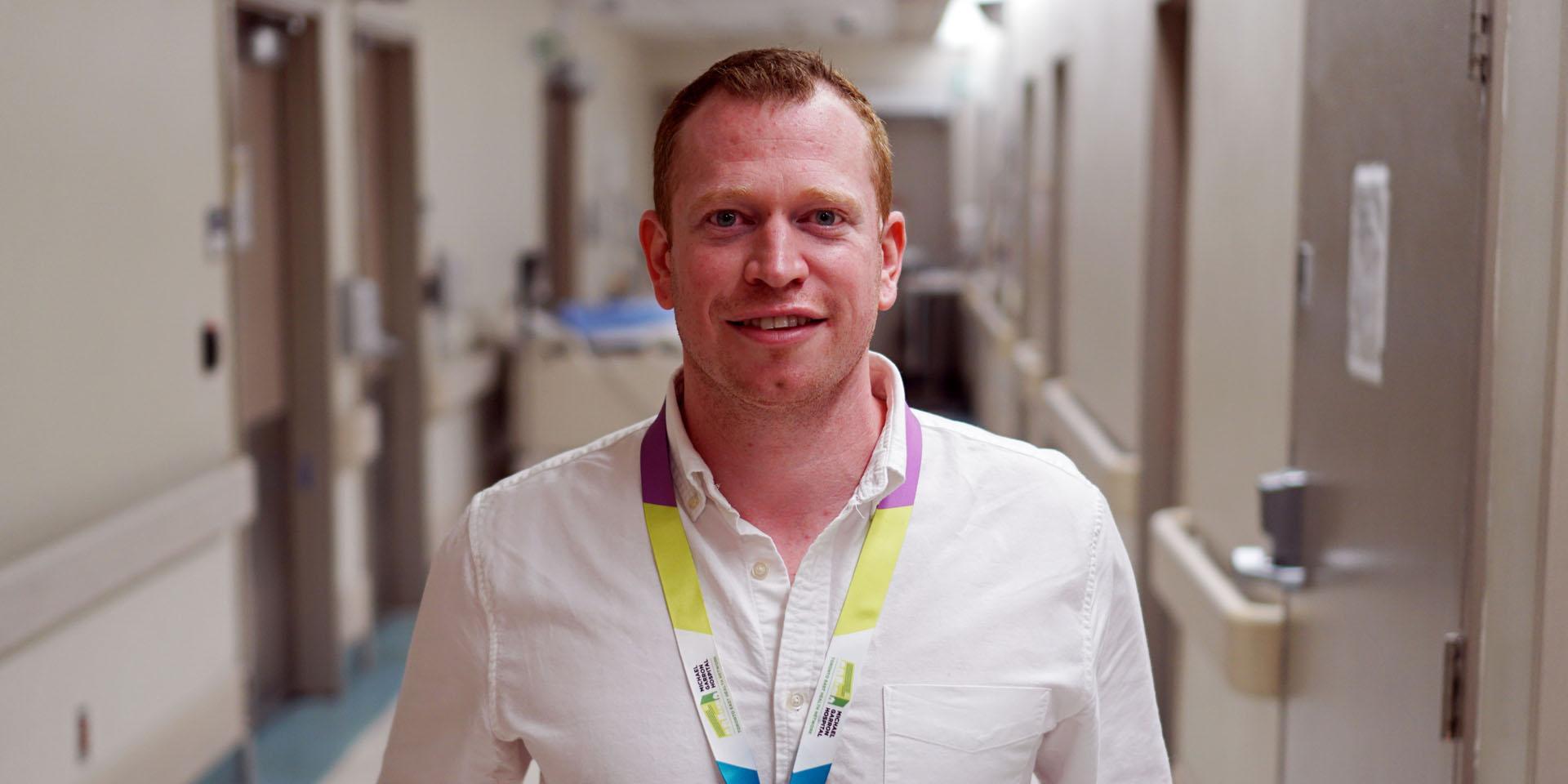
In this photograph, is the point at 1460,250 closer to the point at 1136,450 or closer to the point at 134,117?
the point at 1136,450

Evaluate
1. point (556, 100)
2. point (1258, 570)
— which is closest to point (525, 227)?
point (556, 100)

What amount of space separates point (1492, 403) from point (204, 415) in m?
3.14

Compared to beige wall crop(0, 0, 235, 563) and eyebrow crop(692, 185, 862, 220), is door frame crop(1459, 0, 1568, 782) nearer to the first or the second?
eyebrow crop(692, 185, 862, 220)

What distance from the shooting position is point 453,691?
60.0 inches

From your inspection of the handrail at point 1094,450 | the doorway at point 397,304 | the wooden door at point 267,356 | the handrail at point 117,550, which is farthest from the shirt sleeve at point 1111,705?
the doorway at point 397,304

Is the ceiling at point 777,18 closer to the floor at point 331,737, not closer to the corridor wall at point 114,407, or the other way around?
the floor at point 331,737

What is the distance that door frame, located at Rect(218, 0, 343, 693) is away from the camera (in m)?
4.79

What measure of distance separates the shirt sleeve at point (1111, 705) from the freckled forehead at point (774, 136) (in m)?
0.46

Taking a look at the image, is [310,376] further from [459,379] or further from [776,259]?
[776,259]

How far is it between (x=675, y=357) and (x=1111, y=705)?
4701 millimetres

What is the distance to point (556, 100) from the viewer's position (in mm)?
9383

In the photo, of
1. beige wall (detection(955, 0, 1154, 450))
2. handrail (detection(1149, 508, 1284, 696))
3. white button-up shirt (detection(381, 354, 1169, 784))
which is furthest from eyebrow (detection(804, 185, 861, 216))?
beige wall (detection(955, 0, 1154, 450))

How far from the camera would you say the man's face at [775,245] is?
1443 millimetres

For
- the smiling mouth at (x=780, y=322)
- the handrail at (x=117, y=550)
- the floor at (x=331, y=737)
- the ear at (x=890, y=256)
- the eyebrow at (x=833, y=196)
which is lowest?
the floor at (x=331, y=737)
